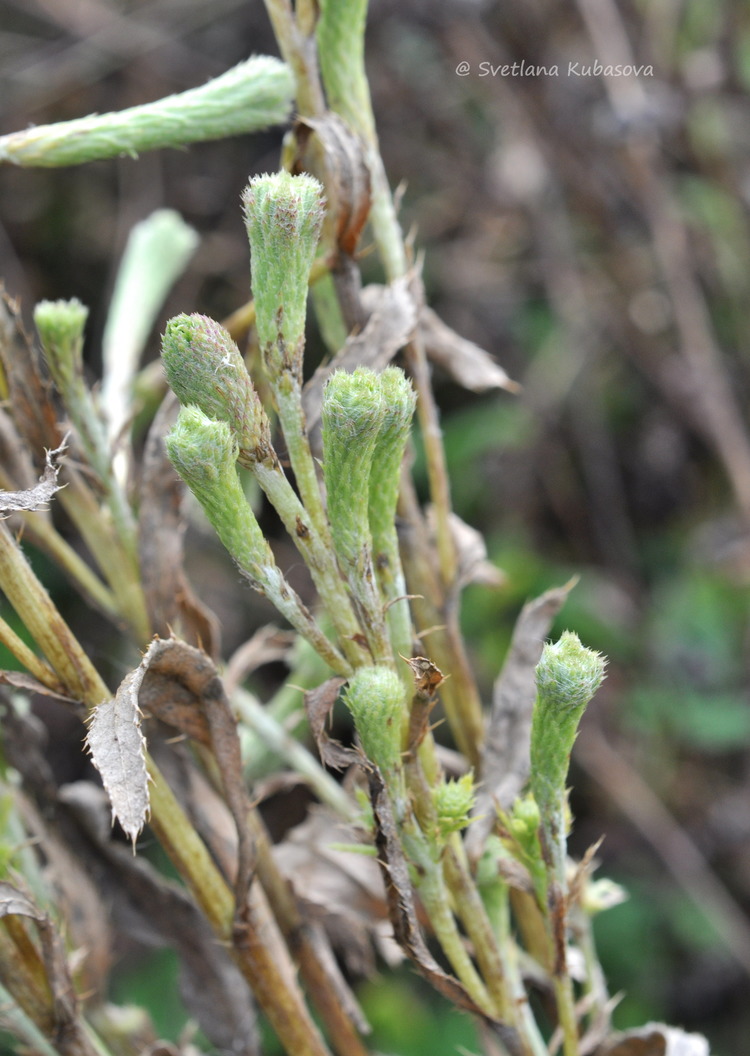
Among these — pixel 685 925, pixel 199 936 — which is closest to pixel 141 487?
pixel 199 936

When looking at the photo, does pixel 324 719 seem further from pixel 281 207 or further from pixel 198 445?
pixel 281 207

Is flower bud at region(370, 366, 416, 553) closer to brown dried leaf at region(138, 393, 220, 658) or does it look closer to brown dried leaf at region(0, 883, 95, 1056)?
brown dried leaf at region(138, 393, 220, 658)

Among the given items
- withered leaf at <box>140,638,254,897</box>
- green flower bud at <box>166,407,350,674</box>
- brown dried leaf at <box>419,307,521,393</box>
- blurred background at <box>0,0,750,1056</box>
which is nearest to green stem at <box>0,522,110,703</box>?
withered leaf at <box>140,638,254,897</box>

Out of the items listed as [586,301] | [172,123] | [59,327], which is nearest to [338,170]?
[172,123]

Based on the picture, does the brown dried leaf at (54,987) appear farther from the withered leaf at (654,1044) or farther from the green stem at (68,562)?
the withered leaf at (654,1044)

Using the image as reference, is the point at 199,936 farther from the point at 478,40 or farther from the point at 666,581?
the point at 478,40
